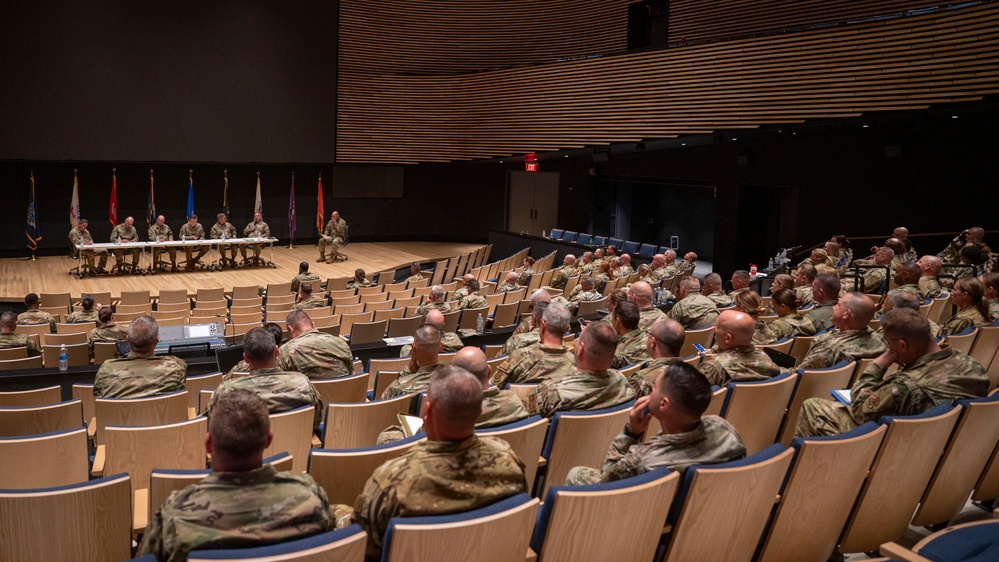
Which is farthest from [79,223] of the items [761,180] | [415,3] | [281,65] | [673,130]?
[761,180]

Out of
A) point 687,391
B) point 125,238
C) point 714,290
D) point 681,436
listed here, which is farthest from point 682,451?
Result: point 125,238

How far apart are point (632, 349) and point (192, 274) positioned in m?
11.7

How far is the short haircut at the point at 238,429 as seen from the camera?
2268 mm

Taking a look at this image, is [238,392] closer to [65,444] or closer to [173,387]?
[65,444]

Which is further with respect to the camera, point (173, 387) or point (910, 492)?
point (173, 387)

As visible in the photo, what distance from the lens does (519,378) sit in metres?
4.53

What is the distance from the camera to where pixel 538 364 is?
4.47m

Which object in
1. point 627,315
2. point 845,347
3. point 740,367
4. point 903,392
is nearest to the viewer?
point 903,392

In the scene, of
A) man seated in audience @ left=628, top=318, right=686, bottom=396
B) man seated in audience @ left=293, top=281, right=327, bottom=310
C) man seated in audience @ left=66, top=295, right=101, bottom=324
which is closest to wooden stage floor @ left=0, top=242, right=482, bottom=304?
man seated in audience @ left=66, top=295, right=101, bottom=324

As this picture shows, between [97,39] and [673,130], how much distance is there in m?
10.9

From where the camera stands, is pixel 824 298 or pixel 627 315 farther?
pixel 824 298

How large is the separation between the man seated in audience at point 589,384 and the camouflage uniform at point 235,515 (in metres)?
1.64

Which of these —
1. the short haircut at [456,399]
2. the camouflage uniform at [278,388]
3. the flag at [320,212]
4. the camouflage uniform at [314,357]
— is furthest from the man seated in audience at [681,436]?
the flag at [320,212]

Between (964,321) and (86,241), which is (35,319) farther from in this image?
(964,321)
